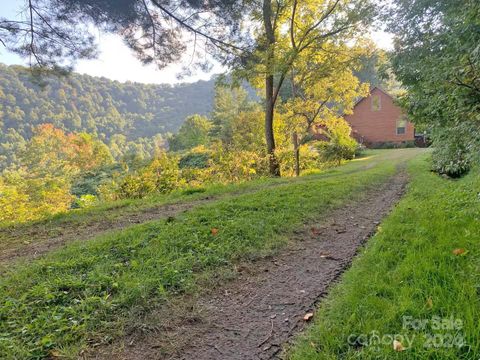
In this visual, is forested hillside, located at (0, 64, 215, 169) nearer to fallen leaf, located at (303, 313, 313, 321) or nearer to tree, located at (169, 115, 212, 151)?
tree, located at (169, 115, 212, 151)

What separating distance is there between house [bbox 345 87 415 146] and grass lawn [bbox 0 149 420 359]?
29301 mm

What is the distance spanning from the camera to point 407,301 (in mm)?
2062

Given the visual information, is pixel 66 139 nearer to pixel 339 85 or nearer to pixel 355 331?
pixel 339 85

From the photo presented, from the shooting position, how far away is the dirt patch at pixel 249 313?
6.94 ft

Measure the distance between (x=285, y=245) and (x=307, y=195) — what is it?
8.42 feet

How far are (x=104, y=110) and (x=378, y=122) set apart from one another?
208ft

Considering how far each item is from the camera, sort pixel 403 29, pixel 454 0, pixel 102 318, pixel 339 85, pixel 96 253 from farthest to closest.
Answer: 1. pixel 339 85
2. pixel 403 29
3. pixel 454 0
4. pixel 96 253
5. pixel 102 318

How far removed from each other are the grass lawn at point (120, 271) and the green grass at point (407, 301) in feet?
4.33

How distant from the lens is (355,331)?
1.94 m

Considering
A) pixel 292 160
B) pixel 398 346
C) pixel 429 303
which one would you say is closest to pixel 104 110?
pixel 292 160

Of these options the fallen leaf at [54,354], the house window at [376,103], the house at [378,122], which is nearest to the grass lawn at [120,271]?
the fallen leaf at [54,354]

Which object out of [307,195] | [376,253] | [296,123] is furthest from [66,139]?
[376,253]

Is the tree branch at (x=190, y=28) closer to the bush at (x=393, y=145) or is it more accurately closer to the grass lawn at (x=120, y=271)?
the grass lawn at (x=120, y=271)

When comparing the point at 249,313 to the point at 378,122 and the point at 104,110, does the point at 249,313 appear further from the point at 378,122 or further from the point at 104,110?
the point at 104,110
